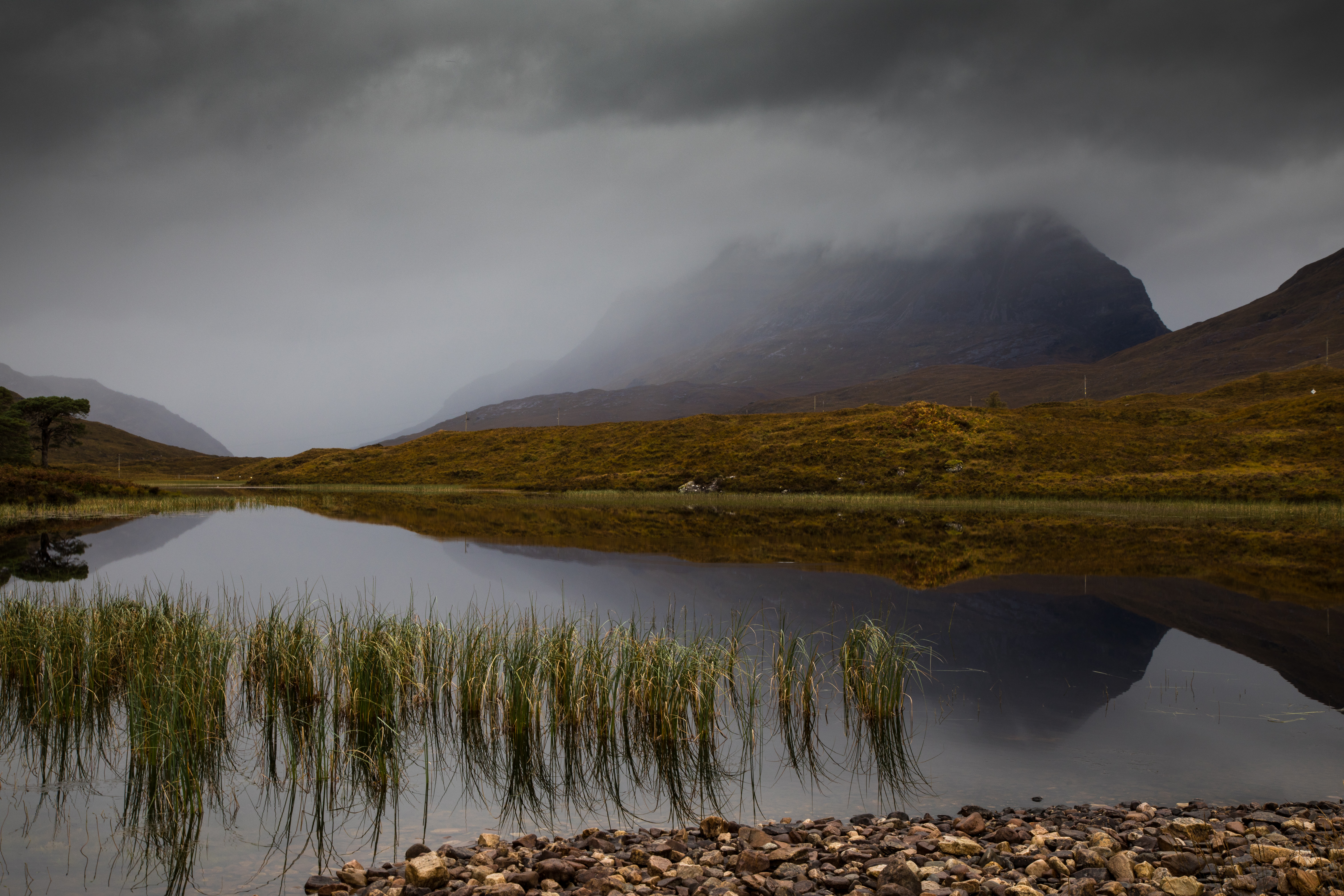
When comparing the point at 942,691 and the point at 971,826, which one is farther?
the point at 942,691

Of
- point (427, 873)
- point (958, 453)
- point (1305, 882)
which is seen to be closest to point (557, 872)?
point (427, 873)

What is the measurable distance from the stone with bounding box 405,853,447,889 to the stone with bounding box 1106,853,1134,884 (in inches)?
169

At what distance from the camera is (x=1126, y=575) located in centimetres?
1992

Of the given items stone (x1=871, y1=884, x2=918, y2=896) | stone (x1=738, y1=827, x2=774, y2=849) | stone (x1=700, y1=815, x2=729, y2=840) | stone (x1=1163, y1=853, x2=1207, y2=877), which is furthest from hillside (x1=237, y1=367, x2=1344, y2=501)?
stone (x1=871, y1=884, x2=918, y2=896)

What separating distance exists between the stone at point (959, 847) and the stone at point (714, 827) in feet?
5.14

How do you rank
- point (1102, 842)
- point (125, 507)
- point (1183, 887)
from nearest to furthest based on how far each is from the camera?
point (1183, 887) < point (1102, 842) < point (125, 507)

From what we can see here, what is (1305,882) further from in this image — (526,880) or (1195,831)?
(526,880)

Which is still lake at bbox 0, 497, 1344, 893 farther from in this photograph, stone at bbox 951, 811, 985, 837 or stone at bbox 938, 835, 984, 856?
stone at bbox 938, 835, 984, 856

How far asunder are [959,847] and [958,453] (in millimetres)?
67641

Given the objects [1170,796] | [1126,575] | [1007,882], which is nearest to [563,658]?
[1007,882]

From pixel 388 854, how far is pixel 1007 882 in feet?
14.3

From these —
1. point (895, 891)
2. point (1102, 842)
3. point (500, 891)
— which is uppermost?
point (500, 891)

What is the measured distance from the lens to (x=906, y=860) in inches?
187

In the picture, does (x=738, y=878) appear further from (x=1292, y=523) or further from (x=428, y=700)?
(x=1292, y=523)
